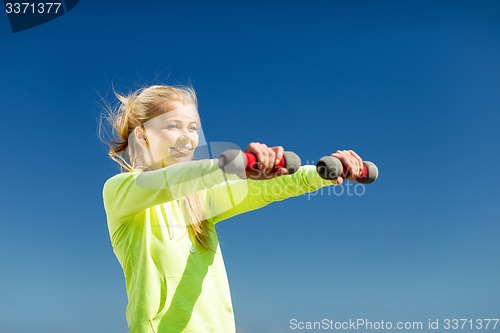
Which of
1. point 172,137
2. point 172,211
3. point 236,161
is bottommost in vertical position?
point 236,161

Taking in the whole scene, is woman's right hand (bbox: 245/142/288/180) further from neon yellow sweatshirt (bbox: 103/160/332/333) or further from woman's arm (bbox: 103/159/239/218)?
neon yellow sweatshirt (bbox: 103/160/332/333)

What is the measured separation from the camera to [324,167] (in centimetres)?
302

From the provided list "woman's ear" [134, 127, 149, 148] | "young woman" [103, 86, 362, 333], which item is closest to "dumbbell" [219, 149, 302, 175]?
"young woman" [103, 86, 362, 333]

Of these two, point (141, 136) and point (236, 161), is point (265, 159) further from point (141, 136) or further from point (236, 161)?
point (141, 136)

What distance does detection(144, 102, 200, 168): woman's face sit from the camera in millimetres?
3873

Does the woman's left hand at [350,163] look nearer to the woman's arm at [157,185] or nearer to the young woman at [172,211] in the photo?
the young woman at [172,211]

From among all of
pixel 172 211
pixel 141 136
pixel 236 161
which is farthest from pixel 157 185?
pixel 141 136

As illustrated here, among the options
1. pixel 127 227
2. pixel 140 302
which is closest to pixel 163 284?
pixel 140 302

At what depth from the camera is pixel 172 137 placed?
3.88 metres

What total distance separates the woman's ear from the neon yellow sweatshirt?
0.51 metres

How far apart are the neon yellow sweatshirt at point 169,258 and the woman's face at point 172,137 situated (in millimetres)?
348

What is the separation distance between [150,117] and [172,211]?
0.74 metres

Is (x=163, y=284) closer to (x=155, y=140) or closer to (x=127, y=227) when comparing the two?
(x=127, y=227)

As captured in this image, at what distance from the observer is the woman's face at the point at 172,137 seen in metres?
3.87
